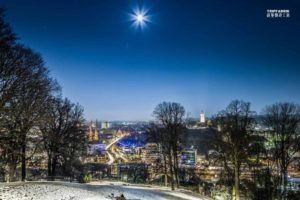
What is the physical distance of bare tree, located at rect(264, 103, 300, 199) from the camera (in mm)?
28594

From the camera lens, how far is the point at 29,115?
24391 mm

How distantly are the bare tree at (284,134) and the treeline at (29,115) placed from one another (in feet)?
62.7

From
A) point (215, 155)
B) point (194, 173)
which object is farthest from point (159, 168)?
point (215, 155)

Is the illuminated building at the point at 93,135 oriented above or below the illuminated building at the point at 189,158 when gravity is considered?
above

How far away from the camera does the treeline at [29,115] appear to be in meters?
21.5

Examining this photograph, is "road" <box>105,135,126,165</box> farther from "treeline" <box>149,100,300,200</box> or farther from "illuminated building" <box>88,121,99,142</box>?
"treeline" <box>149,100,300,200</box>

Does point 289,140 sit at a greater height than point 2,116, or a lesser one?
lesser

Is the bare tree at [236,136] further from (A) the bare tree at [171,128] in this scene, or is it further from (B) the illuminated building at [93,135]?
(B) the illuminated building at [93,135]

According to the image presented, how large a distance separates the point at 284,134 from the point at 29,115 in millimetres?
21223

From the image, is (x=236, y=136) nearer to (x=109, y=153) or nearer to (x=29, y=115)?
(x=29, y=115)

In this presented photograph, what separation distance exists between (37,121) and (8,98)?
420cm

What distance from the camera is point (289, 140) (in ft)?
93.8

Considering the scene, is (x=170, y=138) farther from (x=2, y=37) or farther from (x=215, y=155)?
(x=2, y=37)

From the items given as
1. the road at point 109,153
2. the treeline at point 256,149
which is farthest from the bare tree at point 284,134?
the road at point 109,153
